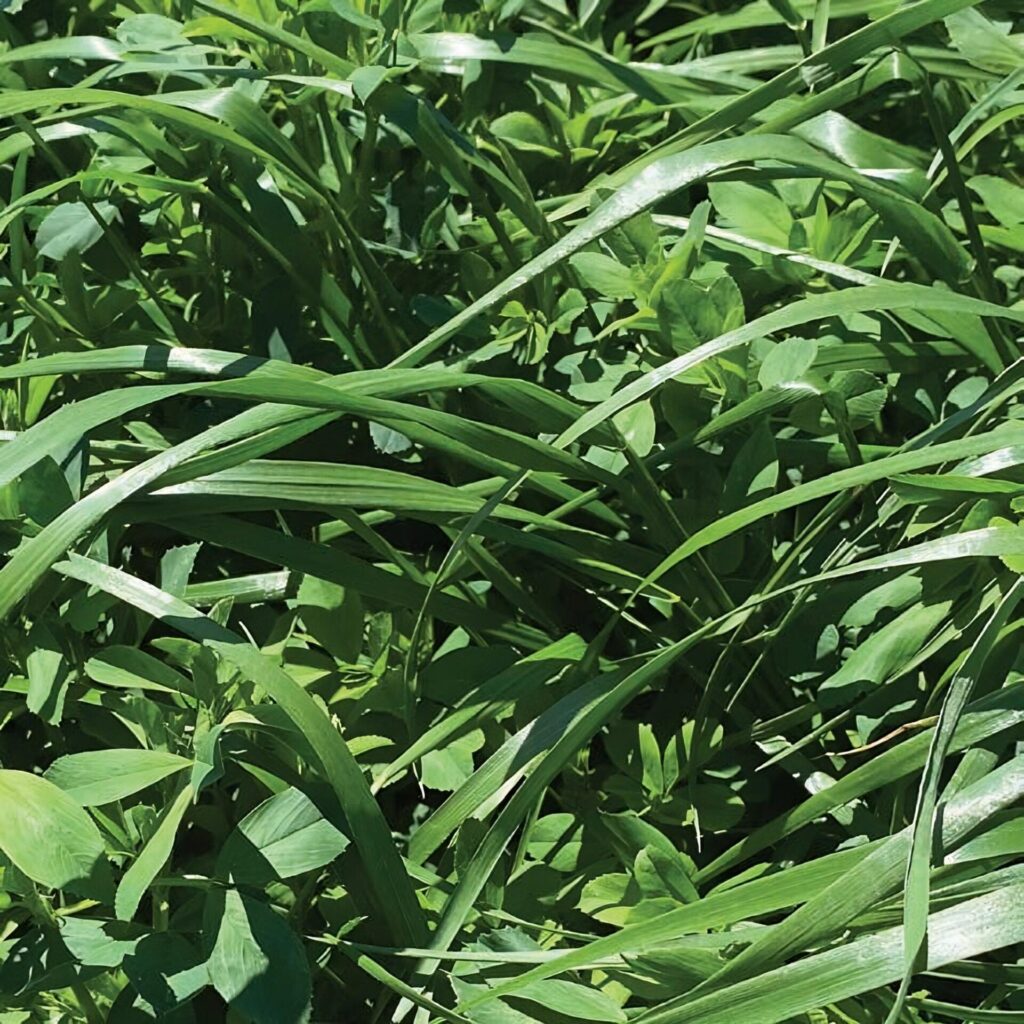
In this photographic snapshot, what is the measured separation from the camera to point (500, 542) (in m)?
1.00

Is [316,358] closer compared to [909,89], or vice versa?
[316,358]

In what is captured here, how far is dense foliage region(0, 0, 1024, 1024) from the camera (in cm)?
78

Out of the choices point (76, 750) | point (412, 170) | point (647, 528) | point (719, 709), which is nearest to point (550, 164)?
point (412, 170)

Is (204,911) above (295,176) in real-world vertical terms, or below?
below

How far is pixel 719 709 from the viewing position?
37.6 inches

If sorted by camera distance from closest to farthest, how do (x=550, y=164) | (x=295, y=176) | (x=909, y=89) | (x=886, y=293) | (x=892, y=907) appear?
(x=892, y=907)
(x=886, y=293)
(x=295, y=176)
(x=550, y=164)
(x=909, y=89)

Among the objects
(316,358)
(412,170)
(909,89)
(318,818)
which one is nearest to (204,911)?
(318,818)

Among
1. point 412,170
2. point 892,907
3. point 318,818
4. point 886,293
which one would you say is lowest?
point 892,907

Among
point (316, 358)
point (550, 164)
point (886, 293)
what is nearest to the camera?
point (886, 293)

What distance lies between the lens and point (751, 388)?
965 millimetres

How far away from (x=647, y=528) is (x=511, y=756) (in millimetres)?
218

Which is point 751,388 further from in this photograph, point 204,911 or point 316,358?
point 204,911

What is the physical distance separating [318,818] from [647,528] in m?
0.33

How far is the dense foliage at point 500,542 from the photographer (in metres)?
0.78
